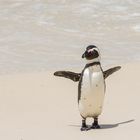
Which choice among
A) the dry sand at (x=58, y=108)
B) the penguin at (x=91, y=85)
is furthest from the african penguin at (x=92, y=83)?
the dry sand at (x=58, y=108)

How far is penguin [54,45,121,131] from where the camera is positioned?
19.2 feet

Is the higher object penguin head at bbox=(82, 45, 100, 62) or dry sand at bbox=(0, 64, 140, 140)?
penguin head at bbox=(82, 45, 100, 62)

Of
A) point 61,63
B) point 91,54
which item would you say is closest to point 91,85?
point 91,54

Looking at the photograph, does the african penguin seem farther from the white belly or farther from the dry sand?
the dry sand

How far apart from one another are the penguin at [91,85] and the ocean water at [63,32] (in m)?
4.87

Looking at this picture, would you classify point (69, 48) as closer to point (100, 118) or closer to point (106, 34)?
point (106, 34)

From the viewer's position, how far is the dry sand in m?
5.76

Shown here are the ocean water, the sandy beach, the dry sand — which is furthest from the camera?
the ocean water

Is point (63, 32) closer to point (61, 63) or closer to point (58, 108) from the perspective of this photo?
point (61, 63)

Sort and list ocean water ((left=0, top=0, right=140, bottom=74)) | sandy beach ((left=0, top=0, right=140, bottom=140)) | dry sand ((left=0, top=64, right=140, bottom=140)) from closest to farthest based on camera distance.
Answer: dry sand ((left=0, top=64, right=140, bottom=140)) < sandy beach ((left=0, top=0, right=140, bottom=140)) < ocean water ((left=0, top=0, right=140, bottom=74))

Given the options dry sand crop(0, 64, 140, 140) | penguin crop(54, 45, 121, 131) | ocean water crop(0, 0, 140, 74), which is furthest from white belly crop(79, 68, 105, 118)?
ocean water crop(0, 0, 140, 74)

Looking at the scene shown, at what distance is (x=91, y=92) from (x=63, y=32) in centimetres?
924

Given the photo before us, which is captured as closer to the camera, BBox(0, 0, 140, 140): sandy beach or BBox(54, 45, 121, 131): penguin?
BBox(54, 45, 121, 131): penguin

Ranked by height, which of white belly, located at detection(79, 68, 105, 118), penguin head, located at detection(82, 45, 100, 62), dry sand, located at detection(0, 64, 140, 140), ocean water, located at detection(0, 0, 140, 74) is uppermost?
penguin head, located at detection(82, 45, 100, 62)
